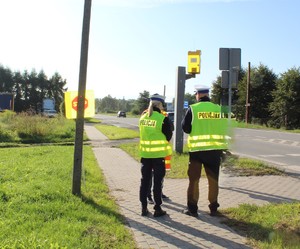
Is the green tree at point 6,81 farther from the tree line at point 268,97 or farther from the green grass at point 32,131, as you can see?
the green grass at point 32,131

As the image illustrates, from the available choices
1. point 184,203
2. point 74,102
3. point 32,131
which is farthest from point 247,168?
point 32,131

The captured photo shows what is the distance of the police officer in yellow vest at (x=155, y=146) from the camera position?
6.38 m

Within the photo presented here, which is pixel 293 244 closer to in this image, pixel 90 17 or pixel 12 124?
pixel 90 17

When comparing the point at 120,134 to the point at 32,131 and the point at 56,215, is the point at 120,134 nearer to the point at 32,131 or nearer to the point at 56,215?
the point at 32,131

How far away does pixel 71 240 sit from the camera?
4699mm

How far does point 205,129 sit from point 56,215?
2589 millimetres

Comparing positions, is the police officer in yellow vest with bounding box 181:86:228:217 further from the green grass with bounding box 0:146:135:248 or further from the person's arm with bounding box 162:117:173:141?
the green grass with bounding box 0:146:135:248

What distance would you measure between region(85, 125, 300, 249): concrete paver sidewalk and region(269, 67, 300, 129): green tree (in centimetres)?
3634

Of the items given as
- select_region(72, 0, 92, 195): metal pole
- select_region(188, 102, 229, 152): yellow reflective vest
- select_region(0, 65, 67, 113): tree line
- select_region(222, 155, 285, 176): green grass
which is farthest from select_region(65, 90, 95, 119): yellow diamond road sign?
select_region(0, 65, 67, 113): tree line

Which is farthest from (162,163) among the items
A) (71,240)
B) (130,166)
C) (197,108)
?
(130,166)

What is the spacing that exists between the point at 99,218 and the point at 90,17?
136 inches

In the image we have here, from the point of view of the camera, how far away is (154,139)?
6453 millimetres

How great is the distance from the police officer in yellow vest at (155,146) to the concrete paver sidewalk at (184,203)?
0.47 m

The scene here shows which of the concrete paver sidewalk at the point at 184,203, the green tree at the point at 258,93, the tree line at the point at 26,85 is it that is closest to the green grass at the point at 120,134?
the concrete paver sidewalk at the point at 184,203
